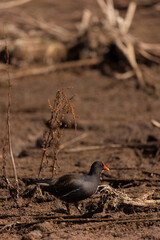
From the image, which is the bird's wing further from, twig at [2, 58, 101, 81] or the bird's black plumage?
twig at [2, 58, 101, 81]

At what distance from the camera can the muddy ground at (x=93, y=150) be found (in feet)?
14.8

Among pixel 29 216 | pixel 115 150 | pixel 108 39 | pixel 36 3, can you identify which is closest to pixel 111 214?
pixel 29 216

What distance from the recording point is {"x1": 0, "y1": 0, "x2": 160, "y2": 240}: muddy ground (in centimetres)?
452

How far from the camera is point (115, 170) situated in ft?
20.1

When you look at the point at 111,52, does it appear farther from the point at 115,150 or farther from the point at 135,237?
the point at 135,237

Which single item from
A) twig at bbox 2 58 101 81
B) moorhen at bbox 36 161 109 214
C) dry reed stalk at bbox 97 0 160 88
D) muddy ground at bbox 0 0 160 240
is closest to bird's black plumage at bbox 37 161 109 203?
moorhen at bbox 36 161 109 214

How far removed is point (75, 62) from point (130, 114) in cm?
331

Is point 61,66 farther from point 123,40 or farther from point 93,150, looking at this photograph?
point 93,150

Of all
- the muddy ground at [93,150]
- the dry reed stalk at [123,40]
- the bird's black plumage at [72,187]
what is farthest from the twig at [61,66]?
the bird's black plumage at [72,187]

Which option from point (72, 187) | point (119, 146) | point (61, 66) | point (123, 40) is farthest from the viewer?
point (61, 66)

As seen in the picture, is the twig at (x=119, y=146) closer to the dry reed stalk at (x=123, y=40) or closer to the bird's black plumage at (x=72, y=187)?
the bird's black plumage at (x=72, y=187)

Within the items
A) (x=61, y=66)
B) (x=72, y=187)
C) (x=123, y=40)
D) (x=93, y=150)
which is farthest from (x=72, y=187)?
(x=61, y=66)

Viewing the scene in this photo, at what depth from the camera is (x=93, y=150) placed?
7.17 metres

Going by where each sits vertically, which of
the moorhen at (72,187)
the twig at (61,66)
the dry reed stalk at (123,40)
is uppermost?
the dry reed stalk at (123,40)
